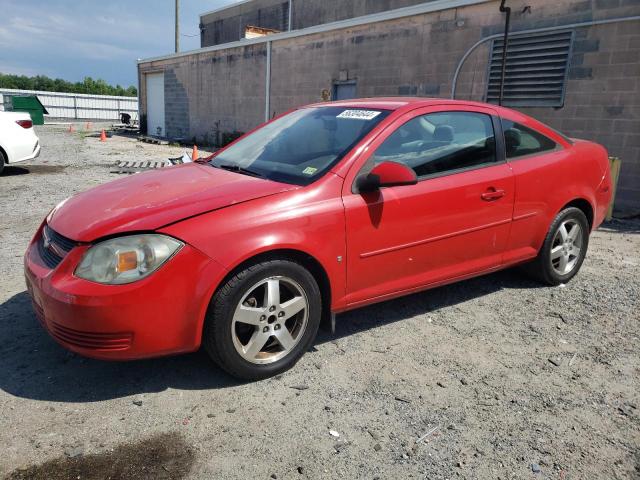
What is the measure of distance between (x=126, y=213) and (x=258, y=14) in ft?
93.4

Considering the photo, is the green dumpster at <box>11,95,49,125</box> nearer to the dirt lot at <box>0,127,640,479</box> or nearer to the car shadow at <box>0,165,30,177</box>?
the car shadow at <box>0,165,30,177</box>

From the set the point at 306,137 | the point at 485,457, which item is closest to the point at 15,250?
the point at 306,137

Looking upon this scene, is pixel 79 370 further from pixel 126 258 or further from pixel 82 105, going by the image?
pixel 82 105

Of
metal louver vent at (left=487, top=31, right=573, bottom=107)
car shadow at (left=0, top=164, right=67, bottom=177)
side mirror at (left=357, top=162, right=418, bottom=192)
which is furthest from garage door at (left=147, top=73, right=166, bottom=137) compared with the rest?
side mirror at (left=357, top=162, right=418, bottom=192)

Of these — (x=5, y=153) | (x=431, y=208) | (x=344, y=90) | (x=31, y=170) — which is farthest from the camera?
(x=344, y=90)

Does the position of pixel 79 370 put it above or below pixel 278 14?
below

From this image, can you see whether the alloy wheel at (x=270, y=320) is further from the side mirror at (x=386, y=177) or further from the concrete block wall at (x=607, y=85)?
the concrete block wall at (x=607, y=85)

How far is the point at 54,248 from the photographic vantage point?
8.87 ft

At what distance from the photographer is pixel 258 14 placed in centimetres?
2812

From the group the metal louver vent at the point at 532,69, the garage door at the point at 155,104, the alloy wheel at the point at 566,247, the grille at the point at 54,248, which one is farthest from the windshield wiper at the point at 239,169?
the garage door at the point at 155,104

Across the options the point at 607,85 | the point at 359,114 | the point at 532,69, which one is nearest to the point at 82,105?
the point at 532,69

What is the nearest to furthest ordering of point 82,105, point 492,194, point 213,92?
point 492,194 < point 213,92 < point 82,105

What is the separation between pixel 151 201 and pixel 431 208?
5.79 ft

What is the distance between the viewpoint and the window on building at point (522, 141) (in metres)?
3.89
